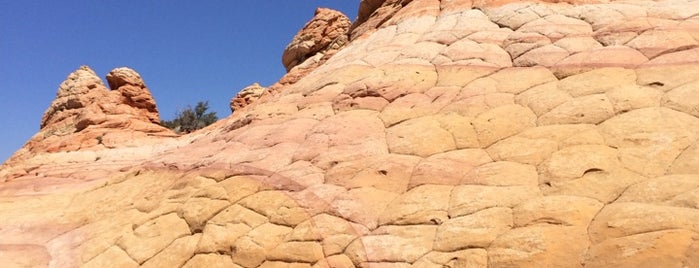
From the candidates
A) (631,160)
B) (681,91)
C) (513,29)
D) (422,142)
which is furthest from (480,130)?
(513,29)

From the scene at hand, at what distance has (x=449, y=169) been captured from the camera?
5.07 meters

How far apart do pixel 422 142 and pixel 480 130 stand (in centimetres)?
69

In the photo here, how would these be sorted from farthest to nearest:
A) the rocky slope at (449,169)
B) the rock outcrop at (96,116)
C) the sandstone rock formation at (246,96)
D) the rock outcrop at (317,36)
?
the sandstone rock formation at (246,96)
the rock outcrop at (317,36)
the rock outcrop at (96,116)
the rocky slope at (449,169)

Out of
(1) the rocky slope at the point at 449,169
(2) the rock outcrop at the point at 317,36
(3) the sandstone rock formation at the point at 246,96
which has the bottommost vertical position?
(1) the rocky slope at the point at 449,169

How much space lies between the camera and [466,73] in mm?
7121

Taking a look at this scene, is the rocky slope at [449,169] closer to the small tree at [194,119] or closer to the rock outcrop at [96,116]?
the rock outcrop at [96,116]

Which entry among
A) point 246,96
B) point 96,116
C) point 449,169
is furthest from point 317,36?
point 449,169

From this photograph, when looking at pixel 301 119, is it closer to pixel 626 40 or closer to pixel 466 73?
pixel 466 73

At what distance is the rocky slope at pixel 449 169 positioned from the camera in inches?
152

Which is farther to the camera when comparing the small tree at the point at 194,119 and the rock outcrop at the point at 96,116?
the small tree at the point at 194,119

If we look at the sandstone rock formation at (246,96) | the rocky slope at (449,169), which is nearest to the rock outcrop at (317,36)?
the sandstone rock formation at (246,96)

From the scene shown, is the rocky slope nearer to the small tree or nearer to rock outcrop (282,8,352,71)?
rock outcrop (282,8,352,71)

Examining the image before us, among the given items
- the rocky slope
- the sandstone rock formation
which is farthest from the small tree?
the rocky slope

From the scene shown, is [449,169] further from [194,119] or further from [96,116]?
[194,119]
